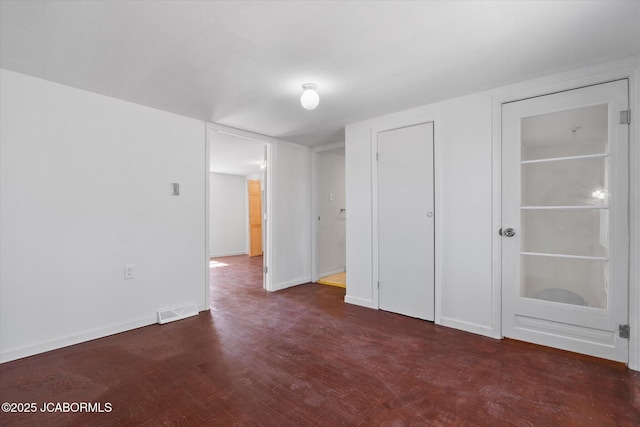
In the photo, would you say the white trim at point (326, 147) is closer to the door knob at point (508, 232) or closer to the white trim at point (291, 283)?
the white trim at point (291, 283)

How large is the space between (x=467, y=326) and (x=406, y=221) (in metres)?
1.18

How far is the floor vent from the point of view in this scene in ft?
9.97

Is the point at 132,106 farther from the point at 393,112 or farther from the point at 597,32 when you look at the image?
the point at 597,32

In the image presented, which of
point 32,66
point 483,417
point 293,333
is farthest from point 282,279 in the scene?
point 32,66

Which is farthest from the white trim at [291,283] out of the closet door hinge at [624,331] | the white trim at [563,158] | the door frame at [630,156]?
the closet door hinge at [624,331]

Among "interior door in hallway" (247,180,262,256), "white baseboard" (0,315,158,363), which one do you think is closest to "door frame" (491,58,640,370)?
"white baseboard" (0,315,158,363)

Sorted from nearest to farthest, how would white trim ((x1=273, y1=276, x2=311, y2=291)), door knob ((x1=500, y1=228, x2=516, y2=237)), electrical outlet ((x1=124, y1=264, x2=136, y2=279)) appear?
door knob ((x1=500, y1=228, x2=516, y2=237)), electrical outlet ((x1=124, y1=264, x2=136, y2=279)), white trim ((x1=273, y1=276, x2=311, y2=291))

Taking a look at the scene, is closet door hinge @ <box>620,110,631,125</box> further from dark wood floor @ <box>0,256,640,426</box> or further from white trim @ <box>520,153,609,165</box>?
dark wood floor @ <box>0,256,640,426</box>

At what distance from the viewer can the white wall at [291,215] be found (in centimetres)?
429

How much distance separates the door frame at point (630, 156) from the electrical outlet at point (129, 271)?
3474 millimetres

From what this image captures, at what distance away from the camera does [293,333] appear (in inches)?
108

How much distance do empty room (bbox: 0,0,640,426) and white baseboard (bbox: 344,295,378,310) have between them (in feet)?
0.08

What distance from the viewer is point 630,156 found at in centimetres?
212

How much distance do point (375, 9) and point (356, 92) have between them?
1.11 meters
